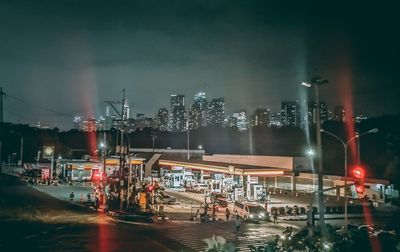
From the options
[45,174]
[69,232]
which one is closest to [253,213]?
[69,232]

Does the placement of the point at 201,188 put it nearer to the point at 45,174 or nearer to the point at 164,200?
the point at 164,200

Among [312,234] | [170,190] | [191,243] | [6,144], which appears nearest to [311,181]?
[170,190]

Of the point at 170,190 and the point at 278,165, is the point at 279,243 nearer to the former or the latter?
the point at 278,165

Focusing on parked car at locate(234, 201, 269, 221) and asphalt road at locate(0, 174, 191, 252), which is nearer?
asphalt road at locate(0, 174, 191, 252)

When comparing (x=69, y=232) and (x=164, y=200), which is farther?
(x=164, y=200)

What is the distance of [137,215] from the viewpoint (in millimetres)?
36156

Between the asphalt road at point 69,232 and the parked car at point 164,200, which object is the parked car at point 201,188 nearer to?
the parked car at point 164,200

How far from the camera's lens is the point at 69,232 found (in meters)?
27.9

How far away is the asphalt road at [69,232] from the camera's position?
76.4 ft

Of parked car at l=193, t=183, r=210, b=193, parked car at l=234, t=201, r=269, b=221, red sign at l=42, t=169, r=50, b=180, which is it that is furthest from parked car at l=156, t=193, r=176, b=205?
red sign at l=42, t=169, r=50, b=180

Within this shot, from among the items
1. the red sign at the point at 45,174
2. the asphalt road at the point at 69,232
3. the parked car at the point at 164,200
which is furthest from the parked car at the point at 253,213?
the red sign at the point at 45,174

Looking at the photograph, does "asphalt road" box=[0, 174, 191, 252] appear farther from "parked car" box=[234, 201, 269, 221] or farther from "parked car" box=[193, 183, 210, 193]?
"parked car" box=[193, 183, 210, 193]

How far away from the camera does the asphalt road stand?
23.3m

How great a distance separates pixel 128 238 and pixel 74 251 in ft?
15.5
